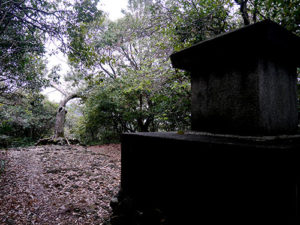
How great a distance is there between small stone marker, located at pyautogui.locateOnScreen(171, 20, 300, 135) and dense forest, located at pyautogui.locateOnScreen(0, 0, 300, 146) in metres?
1.67

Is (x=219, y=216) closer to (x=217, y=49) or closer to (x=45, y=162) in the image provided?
(x=217, y=49)

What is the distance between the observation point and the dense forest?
451cm

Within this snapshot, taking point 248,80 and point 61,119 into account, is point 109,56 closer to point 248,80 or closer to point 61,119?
point 248,80

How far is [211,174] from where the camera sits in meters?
1.63

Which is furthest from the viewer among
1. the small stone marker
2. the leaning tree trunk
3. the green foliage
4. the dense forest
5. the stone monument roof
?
the leaning tree trunk

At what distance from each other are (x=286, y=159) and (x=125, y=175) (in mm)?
2221

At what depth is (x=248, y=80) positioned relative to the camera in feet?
6.75

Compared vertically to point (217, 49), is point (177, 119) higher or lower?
lower

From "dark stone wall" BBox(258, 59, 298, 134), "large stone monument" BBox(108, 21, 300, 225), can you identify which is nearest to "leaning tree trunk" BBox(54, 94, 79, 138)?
"large stone monument" BBox(108, 21, 300, 225)

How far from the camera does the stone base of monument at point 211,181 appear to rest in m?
1.20

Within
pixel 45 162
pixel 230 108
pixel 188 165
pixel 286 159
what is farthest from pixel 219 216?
pixel 45 162

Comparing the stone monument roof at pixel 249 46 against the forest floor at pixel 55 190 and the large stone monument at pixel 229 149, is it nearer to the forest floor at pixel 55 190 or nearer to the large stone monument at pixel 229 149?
the large stone monument at pixel 229 149

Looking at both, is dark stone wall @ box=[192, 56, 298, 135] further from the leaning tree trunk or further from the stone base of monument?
the leaning tree trunk

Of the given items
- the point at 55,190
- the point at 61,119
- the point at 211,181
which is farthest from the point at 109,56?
the point at 61,119
